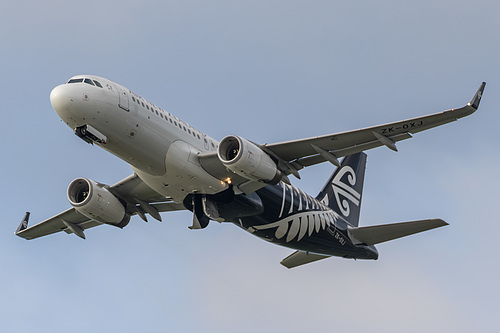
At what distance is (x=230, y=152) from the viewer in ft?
108

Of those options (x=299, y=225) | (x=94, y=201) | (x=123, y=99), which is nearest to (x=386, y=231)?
(x=299, y=225)

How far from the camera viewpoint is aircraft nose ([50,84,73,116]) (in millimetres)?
31031

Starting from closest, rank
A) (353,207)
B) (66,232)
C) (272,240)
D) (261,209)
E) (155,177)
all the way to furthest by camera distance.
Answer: (155,177), (261,209), (272,240), (66,232), (353,207)

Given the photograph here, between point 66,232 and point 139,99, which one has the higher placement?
point 139,99

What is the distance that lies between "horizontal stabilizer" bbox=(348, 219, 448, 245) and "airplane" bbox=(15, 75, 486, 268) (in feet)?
0.19

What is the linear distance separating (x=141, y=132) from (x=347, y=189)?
60.0ft

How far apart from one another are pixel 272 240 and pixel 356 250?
209 inches

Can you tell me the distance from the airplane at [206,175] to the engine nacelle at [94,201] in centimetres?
5

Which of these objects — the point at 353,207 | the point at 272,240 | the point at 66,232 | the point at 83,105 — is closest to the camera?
the point at 83,105

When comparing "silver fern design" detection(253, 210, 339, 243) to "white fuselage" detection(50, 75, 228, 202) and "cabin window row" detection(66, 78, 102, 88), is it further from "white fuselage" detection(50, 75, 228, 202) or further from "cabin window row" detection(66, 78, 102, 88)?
"cabin window row" detection(66, 78, 102, 88)

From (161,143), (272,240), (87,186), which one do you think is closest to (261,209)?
(272,240)

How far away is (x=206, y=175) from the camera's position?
34.2 m

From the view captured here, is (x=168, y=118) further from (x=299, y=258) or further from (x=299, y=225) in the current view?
(x=299, y=258)

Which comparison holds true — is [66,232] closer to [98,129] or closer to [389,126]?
[98,129]
